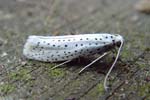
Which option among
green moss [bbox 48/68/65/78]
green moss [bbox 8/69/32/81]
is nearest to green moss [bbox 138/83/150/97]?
green moss [bbox 48/68/65/78]

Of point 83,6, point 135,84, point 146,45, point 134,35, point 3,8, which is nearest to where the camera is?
point 135,84

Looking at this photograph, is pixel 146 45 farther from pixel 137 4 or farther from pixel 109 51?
pixel 137 4

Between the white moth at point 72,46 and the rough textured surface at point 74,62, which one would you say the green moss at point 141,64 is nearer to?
the rough textured surface at point 74,62

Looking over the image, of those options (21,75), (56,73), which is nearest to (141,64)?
(56,73)

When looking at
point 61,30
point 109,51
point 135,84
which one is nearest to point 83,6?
point 61,30

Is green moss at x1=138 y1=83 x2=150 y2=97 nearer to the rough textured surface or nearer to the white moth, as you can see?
the rough textured surface

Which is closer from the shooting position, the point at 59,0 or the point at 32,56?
the point at 32,56

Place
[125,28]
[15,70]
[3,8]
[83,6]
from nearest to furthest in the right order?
[15,70] → [125,28] → [3,8] → [83,6]

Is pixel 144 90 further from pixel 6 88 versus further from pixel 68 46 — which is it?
pixel 6 88
